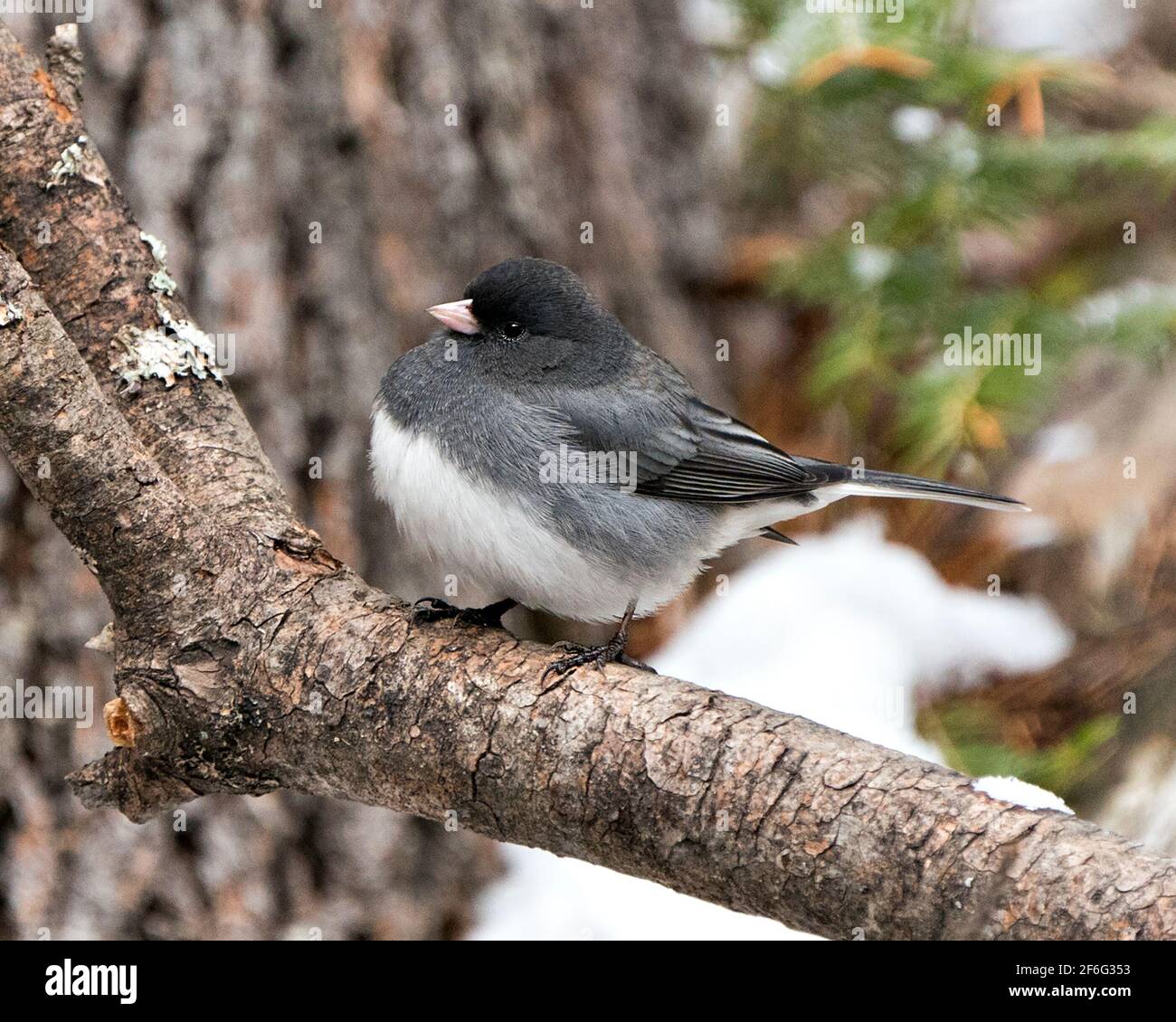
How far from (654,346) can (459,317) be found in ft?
4.36

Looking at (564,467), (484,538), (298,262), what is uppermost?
(298,262)

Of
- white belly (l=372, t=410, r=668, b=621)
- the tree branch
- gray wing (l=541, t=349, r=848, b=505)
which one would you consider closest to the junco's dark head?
gray wing (l=541, t=349, r=848, b=505)

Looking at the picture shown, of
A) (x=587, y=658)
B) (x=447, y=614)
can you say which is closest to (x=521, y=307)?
(x=447, y=614)

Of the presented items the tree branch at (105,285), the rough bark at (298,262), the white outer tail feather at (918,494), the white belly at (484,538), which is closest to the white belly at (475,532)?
the white belly at (484,538)

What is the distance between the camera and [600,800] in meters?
1.62

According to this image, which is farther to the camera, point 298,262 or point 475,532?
point 298,262

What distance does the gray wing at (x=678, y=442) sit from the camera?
7.63 feet

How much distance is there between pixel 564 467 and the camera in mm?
2207

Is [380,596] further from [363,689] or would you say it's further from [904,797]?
[904,797]

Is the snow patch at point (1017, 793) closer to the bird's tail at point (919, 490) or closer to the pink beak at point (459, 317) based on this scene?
the bird's tail at point (919, 490)

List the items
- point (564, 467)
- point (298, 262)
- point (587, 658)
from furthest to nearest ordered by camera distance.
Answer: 1. point (298, 262)
2. point (564, 467)
3. point (587, 658)

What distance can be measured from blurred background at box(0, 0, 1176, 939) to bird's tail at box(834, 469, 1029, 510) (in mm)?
412

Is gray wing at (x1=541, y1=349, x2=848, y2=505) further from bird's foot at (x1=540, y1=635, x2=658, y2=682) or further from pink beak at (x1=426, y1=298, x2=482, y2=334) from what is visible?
bird's foot at (x1=540, y1=635, x2=658, y2=682)

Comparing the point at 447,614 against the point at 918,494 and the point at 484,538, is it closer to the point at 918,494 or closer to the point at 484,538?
the point at 484,538
